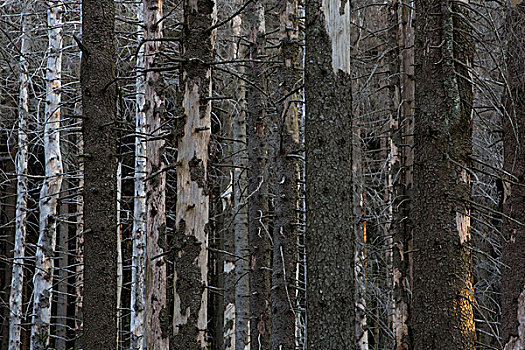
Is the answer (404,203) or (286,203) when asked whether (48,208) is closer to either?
(286,203)

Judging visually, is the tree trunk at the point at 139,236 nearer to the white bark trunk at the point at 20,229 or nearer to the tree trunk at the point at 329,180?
the white bark trunk at the point at 20,229

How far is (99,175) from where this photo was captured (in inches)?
258

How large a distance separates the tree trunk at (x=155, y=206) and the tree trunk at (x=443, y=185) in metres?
5.03

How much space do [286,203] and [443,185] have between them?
154 inches

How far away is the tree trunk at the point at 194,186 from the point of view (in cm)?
653

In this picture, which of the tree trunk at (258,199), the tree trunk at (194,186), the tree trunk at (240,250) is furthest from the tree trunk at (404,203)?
the tree trunk at (194,186)

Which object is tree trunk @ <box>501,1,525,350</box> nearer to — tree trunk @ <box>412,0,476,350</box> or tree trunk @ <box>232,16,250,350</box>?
tree trunk @ <box>412,0,476,350</box>

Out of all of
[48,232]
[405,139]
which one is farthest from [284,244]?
[48,232]

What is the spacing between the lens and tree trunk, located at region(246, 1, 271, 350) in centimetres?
1030

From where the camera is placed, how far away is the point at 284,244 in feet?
30.7

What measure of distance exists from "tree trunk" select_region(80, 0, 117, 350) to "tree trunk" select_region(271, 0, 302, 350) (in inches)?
118

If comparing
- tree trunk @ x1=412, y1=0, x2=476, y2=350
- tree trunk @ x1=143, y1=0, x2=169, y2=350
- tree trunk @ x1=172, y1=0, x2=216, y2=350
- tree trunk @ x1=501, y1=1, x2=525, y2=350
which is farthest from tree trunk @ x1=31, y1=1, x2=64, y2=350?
tree trunk @ x1=501, y1=1, x2=525, y2=350

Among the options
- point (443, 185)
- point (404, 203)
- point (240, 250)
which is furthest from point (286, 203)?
point (443, 185)

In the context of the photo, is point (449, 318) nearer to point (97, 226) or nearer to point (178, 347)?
point (178, 347)
